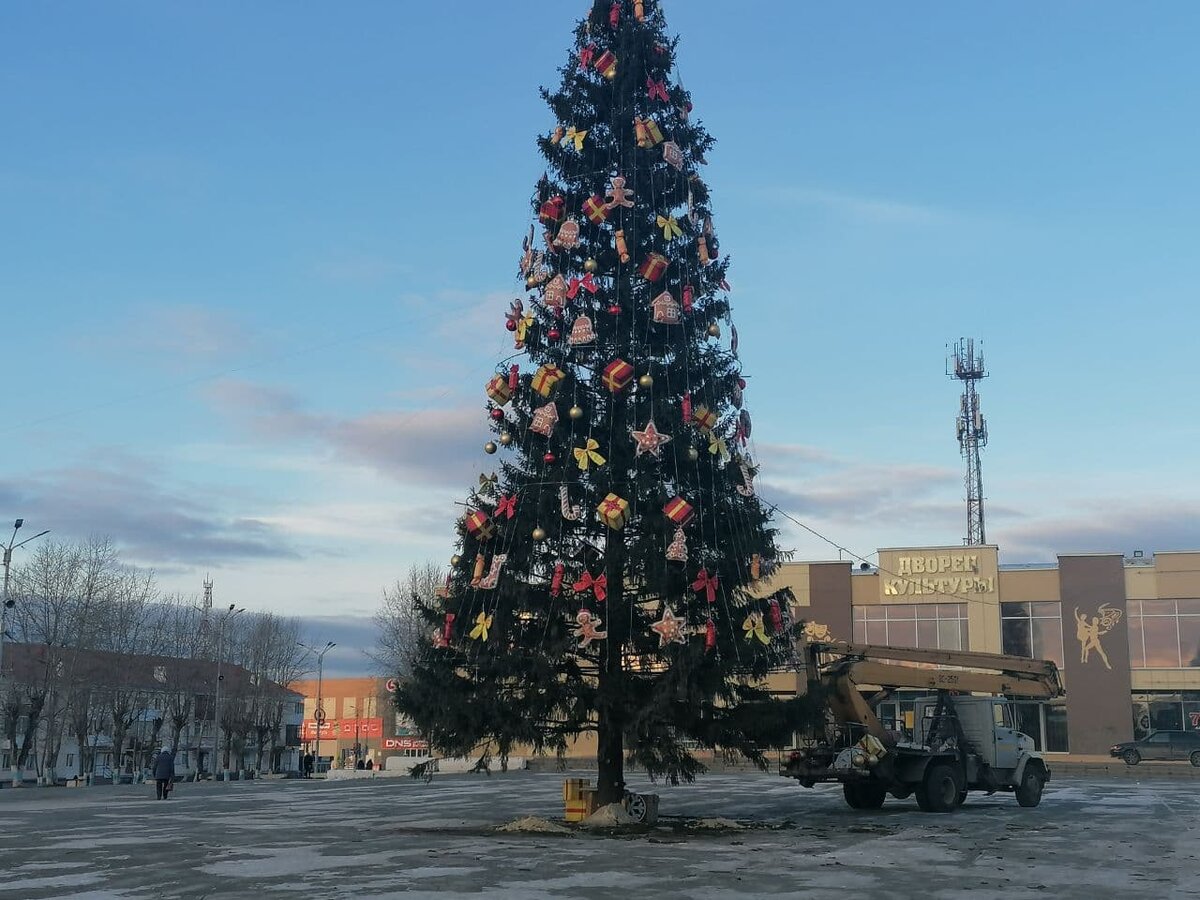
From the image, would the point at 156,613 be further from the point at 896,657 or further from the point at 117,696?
the point at 896,657


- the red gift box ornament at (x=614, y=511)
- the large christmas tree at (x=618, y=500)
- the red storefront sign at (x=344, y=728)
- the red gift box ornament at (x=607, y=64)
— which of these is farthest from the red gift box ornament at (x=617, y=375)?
the red storefront sign at (x=344, y=728)

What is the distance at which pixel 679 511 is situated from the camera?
21.2m

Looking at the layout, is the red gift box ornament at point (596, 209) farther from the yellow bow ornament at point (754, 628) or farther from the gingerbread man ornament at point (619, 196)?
the yellow bow ornament at point (754, 628)

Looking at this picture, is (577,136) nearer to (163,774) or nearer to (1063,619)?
(163,774)

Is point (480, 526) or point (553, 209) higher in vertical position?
point (553, 209)

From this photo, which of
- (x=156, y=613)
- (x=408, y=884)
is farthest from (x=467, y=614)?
(x=156, y=613)

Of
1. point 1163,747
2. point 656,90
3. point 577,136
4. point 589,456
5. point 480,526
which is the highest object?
point 656,90

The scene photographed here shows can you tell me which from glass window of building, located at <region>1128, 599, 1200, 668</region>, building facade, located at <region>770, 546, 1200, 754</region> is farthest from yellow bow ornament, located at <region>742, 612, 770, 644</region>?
glass window of building, located at <region>1128, 599, 1200, 668</region>

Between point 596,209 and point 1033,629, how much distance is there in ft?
159

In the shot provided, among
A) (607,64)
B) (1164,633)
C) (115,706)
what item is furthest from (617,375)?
(115,706)

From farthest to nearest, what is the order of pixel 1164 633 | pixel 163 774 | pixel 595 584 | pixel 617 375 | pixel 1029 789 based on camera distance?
pixel 1164 633
pixel 163 774
pixel 1029 789
pixel 617 375
pixel 595 584

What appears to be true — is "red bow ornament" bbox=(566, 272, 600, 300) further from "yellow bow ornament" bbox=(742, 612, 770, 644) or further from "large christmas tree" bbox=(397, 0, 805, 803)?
"yellow bow ornament" bbox=(742, 612, 770, 644)

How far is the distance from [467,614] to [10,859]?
8481 millimetres

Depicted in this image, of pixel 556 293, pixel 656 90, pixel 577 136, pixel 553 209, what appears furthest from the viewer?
pixel 656 90
